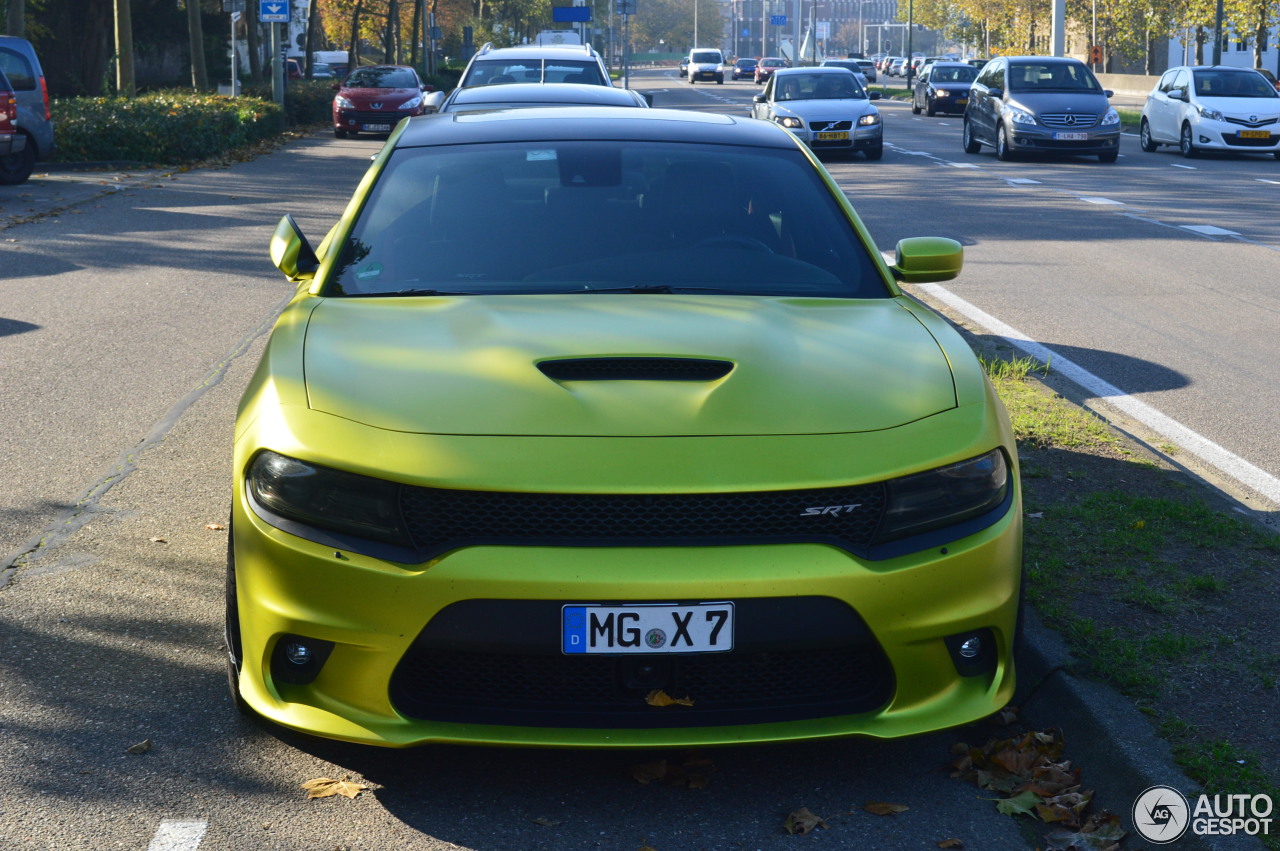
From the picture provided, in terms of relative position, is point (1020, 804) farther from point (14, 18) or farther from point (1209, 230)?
point (14, 18)

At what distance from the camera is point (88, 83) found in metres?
39.7

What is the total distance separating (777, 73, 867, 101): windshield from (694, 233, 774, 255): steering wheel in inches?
858

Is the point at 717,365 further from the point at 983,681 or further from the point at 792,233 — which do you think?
the point at 792,233

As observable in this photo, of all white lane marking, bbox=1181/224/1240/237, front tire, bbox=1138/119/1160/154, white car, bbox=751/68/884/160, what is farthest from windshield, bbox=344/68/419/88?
white lane marking, bbox=1181/224/1240/237

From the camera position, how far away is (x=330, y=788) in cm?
328

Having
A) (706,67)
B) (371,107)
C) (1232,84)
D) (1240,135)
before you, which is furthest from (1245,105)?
(706,67)

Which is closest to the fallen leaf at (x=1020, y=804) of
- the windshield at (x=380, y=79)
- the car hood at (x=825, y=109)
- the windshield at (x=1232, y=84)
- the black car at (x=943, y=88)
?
the car hood at (x=825, y=109)

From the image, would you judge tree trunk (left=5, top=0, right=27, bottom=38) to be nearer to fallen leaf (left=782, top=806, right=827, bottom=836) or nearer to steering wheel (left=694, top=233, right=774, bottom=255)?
steering wheel (left=694, top=233, right=774, bottom=255)

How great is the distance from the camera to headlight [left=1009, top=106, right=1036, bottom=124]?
24688 millimetres

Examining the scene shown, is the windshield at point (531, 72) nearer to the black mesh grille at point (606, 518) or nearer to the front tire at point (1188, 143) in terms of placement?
the black mesh grille at point (606, 518)

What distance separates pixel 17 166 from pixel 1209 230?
598 inches

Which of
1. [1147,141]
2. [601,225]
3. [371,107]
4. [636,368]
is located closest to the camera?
[636,368]

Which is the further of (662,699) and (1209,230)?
(1209,230)

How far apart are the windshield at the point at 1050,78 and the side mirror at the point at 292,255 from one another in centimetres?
2295
